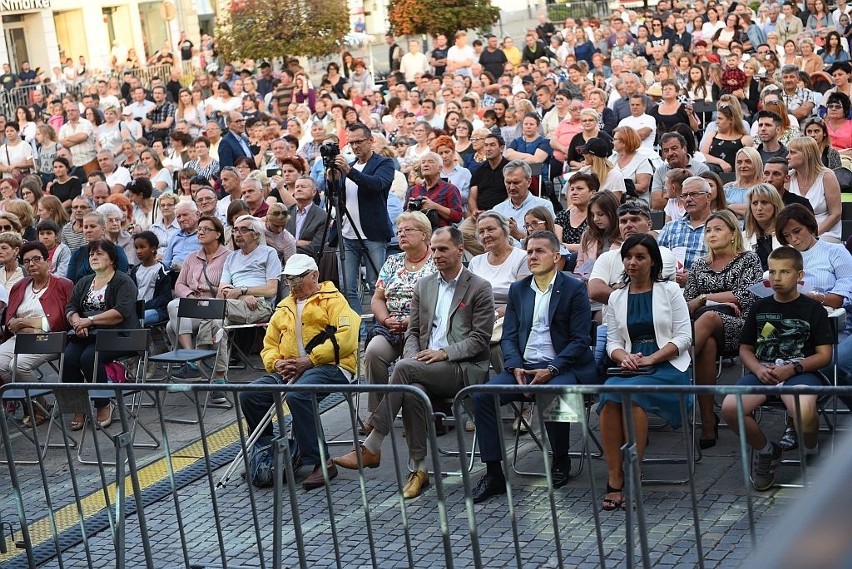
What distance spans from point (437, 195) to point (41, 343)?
380cm

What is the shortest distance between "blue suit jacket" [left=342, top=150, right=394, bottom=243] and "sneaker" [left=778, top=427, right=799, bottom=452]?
5.60 meters

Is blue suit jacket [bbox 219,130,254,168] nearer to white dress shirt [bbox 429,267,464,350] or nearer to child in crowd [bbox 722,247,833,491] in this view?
white dress shirt [bbox 429,267,464,350]

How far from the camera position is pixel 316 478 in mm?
6336

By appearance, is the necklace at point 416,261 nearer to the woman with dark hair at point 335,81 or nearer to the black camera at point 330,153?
the black camera at point 330,153

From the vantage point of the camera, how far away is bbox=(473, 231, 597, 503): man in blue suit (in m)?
6.46

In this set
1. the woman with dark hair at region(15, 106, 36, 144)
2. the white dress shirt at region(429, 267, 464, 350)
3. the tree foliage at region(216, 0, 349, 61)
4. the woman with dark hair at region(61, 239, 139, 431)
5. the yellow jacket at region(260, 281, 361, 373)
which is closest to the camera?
the white dress shirt at region(429, 267, 464, 350)

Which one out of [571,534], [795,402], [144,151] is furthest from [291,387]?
[144,151]

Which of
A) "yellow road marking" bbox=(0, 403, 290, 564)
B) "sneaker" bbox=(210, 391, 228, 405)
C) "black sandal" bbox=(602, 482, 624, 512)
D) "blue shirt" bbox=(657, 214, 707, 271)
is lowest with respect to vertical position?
"sneaker" bbox=(210, 391, 228, 405)

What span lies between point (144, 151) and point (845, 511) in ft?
50.8

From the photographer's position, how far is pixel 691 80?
17.2 meters

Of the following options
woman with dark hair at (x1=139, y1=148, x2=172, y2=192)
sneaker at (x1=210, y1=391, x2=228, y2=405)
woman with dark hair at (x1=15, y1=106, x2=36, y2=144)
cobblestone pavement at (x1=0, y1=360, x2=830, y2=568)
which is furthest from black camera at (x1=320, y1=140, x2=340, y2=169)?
woman with dark hair at (x1=15, y1=106, x2=36, y2=144)

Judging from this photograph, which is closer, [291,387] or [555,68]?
[291,387]

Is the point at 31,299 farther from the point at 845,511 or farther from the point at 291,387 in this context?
the point at 845,511

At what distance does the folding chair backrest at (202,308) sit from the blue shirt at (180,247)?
1.86 metres
